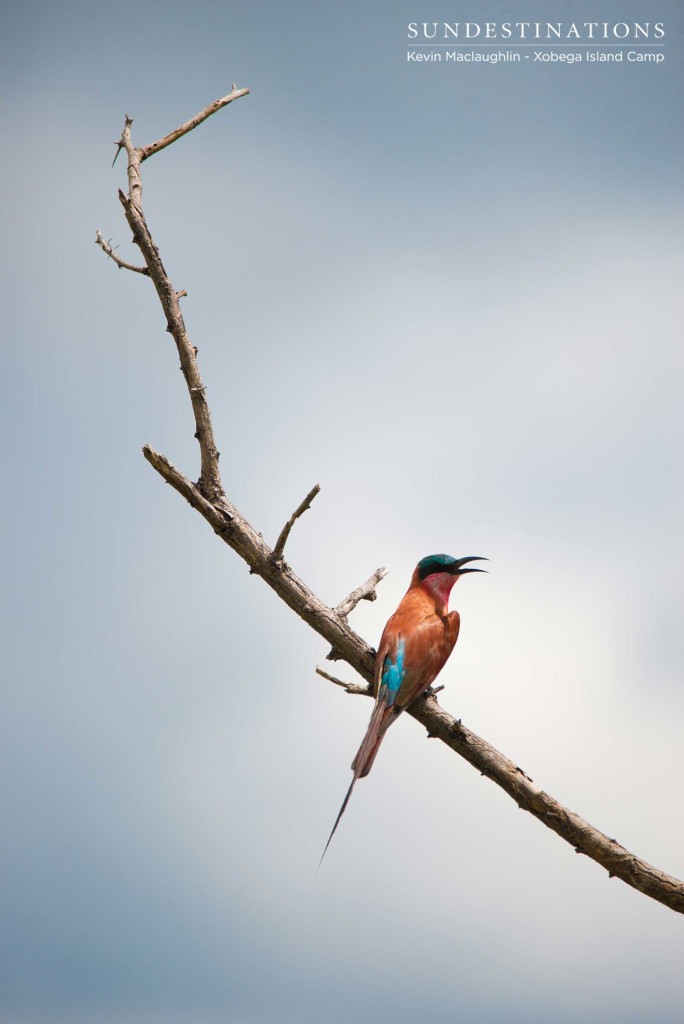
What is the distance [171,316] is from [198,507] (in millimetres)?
728

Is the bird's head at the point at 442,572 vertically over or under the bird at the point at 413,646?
over

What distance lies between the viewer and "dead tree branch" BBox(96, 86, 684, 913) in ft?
10.5

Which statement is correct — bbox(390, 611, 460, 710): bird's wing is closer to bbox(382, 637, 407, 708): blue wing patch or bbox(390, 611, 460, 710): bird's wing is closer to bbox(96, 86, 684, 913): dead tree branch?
bbox(382, 637, 407, 708): blue wing patch

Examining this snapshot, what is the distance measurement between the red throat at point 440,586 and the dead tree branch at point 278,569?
101cm

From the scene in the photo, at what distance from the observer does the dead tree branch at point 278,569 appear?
3.19m

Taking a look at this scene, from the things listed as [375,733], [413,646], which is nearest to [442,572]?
[413,646]

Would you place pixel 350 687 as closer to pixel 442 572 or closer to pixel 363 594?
pixel 363 594

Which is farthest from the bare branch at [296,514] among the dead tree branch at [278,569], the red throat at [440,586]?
the red throat at [440,586]

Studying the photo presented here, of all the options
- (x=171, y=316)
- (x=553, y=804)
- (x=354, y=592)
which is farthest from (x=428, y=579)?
(x=171, y=316)

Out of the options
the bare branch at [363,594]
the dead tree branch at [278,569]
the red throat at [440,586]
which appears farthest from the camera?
the red throat at [440,586]

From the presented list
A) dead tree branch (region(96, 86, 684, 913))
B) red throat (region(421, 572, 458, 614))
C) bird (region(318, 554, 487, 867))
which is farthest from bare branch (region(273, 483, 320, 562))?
red throat (region(421, 572, 458, 614))

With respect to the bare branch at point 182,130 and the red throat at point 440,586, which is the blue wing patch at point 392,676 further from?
the bare branch at point 182,130

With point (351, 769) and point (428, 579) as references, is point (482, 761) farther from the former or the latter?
point (428, 579)

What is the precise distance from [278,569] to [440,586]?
1436 millimetres
